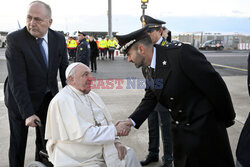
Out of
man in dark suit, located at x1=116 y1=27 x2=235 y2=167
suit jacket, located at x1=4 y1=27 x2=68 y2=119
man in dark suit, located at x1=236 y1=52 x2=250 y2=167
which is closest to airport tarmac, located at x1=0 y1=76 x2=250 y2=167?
suit jacket, located at x1=4 y1=27 x2=68 y2=119

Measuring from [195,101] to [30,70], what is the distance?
1.70 m

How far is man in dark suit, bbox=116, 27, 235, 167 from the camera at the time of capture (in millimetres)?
1908

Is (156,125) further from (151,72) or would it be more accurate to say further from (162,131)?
(151,72)

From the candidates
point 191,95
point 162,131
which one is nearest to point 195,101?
point 191,95

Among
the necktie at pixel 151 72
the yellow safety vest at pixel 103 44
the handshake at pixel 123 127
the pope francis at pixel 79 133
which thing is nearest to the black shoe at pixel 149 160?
the pope francis at pixel 79 133

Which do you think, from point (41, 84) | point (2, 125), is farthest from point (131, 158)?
point (2, 125)

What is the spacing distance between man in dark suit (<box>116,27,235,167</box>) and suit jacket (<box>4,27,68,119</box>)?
40.9 inches

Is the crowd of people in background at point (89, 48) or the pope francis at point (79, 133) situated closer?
the pope francis at point (79, 133)

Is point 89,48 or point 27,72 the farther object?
point 89,48

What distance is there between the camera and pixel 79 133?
88.3 inches

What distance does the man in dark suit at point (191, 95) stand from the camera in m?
1.91

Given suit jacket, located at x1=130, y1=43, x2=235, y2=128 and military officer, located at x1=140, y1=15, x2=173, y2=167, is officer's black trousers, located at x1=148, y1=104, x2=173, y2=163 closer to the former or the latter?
military officer, located at x1=140, y1=15, x2=173, y2=167

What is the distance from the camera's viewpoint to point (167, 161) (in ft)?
10.8

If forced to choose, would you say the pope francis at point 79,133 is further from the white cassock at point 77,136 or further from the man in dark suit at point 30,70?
the man in dark suit at point 30,70
